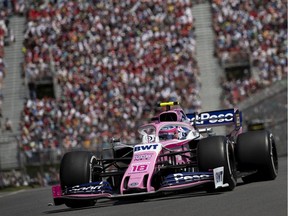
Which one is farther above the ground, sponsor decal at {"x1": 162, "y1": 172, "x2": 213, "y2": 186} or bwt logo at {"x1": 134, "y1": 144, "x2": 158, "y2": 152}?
bwt logo at {"x1": 134, "y1": 144, "x2": 158, "y2": 152}

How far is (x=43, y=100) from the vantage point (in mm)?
34781

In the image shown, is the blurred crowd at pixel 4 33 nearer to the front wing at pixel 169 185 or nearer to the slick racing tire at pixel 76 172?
the slick racing tire at pixel 76 172

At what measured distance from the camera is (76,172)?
1210 centimetres

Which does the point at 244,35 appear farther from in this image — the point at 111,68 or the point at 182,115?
the point at 182,115

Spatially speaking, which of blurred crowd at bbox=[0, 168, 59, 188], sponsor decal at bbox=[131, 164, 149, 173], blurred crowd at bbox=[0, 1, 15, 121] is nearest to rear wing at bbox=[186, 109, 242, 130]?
sponsor decal at bbox=[131, 164, 149, 173]

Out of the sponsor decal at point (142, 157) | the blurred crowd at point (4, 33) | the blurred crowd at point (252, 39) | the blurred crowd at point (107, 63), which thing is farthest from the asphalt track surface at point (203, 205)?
the blurred crowd at point (4, 33)

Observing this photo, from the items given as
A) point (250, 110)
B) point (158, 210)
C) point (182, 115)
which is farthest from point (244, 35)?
point (158, 210)

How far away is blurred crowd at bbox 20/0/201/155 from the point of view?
3288cm

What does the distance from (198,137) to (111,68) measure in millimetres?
22430

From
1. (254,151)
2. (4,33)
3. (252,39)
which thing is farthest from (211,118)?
(4,33)

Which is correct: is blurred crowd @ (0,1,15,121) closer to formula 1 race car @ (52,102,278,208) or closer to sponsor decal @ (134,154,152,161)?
formula 1 race car @ (52,102,278,208)

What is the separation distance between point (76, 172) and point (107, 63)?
23.3 meters

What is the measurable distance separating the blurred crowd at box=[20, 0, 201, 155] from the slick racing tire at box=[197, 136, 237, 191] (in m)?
18.3

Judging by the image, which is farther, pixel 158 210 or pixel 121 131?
pixel 121 131
